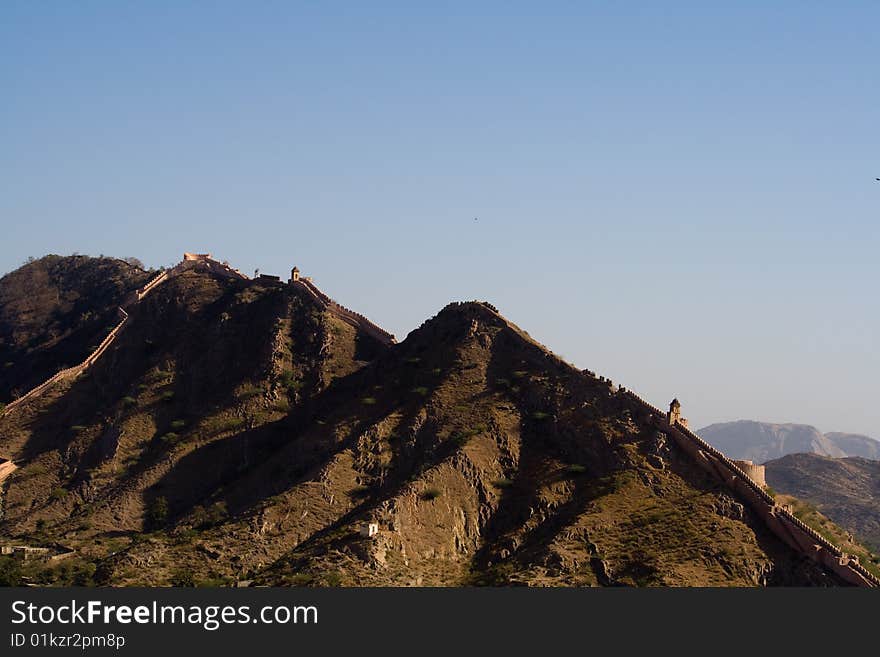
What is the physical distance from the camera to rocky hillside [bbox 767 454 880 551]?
115 m

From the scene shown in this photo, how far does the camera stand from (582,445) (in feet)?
230

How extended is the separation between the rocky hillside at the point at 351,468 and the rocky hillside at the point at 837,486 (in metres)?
48.1

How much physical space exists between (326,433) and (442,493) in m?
10.3

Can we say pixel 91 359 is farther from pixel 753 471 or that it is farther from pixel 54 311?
pixel 753 471

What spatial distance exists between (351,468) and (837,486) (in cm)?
7132

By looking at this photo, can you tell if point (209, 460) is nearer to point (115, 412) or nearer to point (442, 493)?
point (115, 412)

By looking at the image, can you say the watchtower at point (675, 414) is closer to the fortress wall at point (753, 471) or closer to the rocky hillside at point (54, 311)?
the fortress wall at point (753, 471)

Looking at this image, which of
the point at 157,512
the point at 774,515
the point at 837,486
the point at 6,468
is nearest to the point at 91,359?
the point at 6,468

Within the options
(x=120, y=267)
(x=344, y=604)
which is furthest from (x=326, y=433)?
(x=120, y=267)

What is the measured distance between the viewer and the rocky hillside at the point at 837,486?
378 ft

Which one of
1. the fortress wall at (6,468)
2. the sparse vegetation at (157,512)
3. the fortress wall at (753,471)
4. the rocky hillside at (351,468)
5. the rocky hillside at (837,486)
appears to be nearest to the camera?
the rocky hillside at (351,468)

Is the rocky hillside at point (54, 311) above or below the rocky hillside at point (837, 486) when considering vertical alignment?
above

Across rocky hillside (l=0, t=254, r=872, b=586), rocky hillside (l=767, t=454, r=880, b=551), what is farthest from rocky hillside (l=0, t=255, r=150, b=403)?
rocky hillside (l=767, t=454, r=880, b=551)

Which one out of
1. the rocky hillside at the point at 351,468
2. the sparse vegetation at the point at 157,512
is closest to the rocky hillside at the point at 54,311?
the rocky hillside at the point at 351,468
